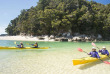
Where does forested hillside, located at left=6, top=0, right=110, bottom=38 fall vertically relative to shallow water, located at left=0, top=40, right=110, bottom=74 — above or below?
above

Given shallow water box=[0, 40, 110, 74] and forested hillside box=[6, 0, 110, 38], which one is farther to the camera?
forested hillside box=[6, 0, 110, 38]

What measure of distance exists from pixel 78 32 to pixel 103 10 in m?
14.6

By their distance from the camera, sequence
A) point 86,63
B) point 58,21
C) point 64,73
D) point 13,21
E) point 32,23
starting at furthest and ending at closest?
point 13,21 → point 32,23 → point 58,21 → point 86,63 → point 64,73

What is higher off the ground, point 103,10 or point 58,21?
point 103,10

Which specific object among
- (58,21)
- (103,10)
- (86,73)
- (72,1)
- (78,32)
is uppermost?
(72,1)

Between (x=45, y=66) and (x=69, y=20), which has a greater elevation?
(x=69, y=20)

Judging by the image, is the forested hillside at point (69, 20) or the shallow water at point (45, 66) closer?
the shallow water at point (45, 66)

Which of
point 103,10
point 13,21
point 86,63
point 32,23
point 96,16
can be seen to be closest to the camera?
point 86,63

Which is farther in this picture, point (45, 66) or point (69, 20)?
point (69, 20)

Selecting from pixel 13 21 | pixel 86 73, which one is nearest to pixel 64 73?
pixel 86 73

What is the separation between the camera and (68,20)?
116 ft

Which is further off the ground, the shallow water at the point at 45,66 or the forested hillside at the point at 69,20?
the forested hillside at the point at 69,20

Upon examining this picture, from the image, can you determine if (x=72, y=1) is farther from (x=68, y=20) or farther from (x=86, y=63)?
(x=86, y=63)

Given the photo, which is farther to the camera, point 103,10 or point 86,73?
point 103,10
